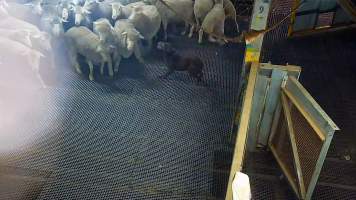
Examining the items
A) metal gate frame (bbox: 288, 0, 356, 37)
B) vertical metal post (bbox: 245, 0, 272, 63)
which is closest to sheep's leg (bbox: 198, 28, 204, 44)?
metal gate frame (bbox: 288, 0, 356, 37)

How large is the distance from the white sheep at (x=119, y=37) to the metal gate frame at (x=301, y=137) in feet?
7.75

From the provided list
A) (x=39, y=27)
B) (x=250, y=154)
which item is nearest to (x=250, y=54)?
(x=250, y=154)

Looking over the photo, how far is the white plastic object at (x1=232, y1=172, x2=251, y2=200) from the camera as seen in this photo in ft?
6.66

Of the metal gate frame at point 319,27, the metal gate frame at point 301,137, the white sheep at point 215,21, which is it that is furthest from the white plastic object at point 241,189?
the metal gate frame at point 319,27

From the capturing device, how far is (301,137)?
319 cm

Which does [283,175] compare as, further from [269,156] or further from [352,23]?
[352,23]

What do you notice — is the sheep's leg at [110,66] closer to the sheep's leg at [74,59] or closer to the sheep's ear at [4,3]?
the sheep's leg at [74,59]

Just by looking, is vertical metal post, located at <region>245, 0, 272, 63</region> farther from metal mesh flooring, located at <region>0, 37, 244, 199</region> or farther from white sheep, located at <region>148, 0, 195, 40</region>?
white sheep, located at <region>148, 0, 195, 40</region>

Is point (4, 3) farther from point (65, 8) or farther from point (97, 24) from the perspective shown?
point (97, 24)

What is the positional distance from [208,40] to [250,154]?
7.96ft

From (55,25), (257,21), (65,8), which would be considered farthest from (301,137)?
(65,8)

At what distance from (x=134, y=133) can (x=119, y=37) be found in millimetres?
1573

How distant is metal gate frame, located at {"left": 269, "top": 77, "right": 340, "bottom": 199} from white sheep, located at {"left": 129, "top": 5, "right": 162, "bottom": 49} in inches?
100

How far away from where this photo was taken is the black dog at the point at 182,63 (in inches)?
189
